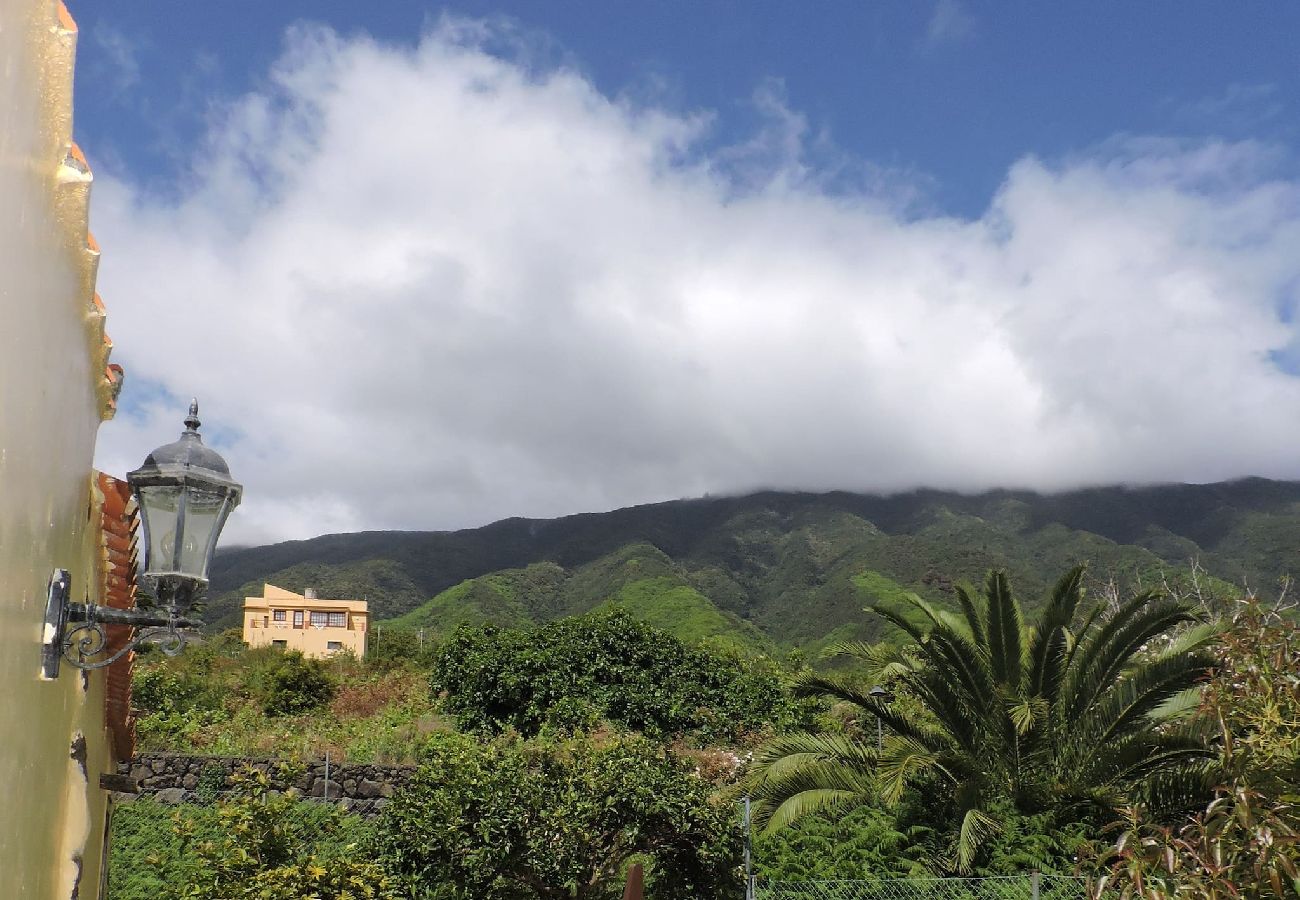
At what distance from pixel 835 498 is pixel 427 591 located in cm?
4692

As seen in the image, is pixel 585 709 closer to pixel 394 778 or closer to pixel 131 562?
pixel 394 778

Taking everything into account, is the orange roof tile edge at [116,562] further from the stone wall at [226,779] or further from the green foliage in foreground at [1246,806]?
the stone wall at [226,779]

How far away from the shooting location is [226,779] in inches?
528

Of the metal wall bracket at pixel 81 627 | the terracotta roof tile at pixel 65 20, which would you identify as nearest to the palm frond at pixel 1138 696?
→ the metal wall bracket at pixel 81 627

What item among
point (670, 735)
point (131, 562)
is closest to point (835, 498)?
point (670, 735)

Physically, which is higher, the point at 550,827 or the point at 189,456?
the point at 189,456

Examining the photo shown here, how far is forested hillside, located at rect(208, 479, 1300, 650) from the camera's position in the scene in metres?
57.1

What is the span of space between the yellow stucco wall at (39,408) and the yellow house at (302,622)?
147 feet

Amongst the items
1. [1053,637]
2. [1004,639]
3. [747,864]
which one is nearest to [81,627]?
[747,864]

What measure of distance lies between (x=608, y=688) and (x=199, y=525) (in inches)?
578

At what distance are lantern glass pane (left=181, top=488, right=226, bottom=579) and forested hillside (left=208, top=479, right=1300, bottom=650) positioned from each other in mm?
38428

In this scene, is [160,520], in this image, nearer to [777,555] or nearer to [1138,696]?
[1138,696]

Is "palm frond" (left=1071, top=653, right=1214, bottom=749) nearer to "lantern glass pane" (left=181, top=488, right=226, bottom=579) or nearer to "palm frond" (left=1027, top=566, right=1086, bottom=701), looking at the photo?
"palm frond" (left=1027, top=566, right=1086, bottom=701)

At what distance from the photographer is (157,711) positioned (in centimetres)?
1777
